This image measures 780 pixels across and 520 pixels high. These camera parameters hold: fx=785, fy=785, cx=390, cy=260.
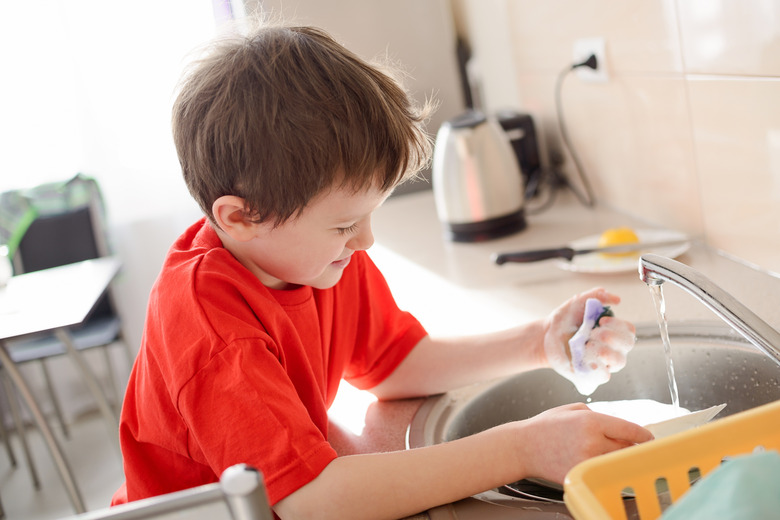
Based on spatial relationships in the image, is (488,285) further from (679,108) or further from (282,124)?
(282,124)

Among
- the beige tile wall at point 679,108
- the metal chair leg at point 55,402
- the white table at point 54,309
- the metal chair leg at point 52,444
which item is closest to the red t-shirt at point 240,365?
the beige tile wall at point 679,108

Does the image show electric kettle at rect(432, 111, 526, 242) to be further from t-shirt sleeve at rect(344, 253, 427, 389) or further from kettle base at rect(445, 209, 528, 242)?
t-shirt sleeve at rect(344, 253, 427, 389)

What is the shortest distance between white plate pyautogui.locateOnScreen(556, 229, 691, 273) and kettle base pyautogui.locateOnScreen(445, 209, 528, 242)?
0.22 m

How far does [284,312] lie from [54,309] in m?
1.48

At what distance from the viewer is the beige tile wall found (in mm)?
944

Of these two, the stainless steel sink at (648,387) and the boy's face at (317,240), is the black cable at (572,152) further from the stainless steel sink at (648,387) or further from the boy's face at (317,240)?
the boy's face at (317,240)

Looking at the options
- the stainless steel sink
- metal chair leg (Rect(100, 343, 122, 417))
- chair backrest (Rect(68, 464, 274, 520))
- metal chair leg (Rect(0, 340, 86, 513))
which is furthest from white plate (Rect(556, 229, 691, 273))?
metal chair leg (Rect(100, 343, 122, 417))

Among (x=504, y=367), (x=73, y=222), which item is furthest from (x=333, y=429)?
(x=73, y=222)

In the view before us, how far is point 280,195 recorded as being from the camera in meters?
0.72

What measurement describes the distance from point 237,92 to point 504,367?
0.44 m

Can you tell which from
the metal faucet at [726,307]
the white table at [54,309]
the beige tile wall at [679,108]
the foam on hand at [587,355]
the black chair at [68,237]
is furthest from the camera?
the black chair at [68,237]

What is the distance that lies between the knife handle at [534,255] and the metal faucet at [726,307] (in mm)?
501

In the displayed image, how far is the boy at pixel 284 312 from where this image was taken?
26.1 inches

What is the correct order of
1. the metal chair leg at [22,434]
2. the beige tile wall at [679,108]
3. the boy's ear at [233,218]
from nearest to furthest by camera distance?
the boy's ear at [233,218] < the beige tile wall at [679,108] < the metal chair leg at [22,434]
